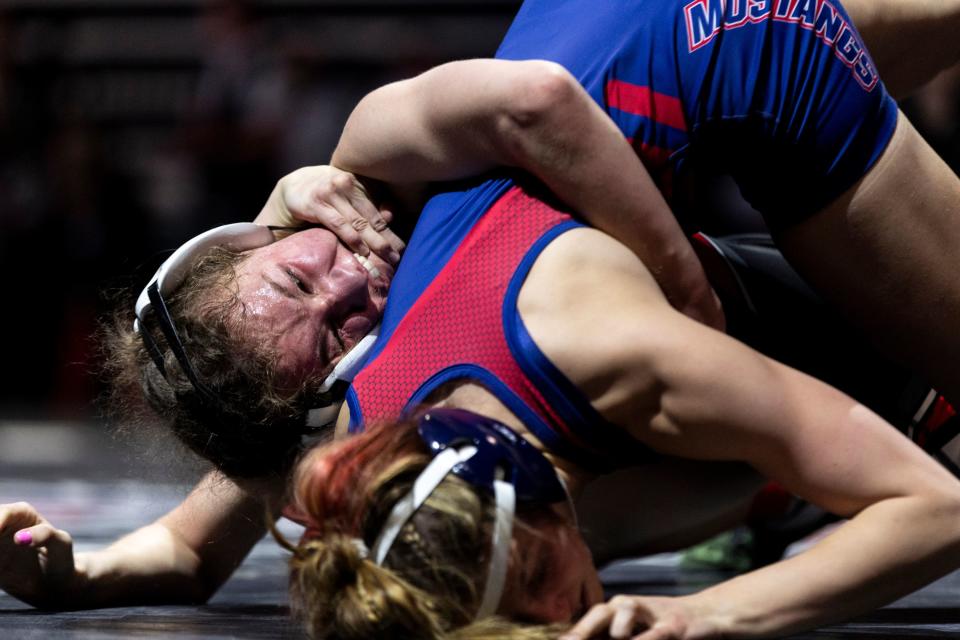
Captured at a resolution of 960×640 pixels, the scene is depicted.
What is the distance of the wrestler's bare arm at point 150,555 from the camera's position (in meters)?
2.47

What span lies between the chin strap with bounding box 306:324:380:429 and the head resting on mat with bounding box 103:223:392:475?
1 cm

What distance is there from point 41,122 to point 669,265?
20.7 ft

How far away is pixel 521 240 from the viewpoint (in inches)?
82.7

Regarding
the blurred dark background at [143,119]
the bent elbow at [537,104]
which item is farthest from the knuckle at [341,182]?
the blurred dark background at [143,119]

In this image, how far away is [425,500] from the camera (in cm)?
180

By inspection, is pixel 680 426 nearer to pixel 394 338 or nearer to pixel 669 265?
pixel 669 265

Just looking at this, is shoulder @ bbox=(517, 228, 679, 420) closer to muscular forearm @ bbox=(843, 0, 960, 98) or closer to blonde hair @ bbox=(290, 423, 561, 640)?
blonde hair @ bbox=(290, 423, 561, 640)

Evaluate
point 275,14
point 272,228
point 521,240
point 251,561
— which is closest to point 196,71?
point 275,14

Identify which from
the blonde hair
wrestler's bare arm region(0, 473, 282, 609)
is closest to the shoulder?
the blonde hair

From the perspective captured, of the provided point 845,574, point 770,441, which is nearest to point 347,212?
point 770,441

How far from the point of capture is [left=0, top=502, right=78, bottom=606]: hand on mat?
8.00 ft

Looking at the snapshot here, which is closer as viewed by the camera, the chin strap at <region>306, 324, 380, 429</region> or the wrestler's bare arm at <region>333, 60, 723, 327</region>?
the wrestler's bare arm at <region>333, 60, 723, 327</region>

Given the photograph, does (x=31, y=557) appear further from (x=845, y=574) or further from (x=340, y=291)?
(x=845, y=574)

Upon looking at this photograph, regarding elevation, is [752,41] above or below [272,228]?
above
